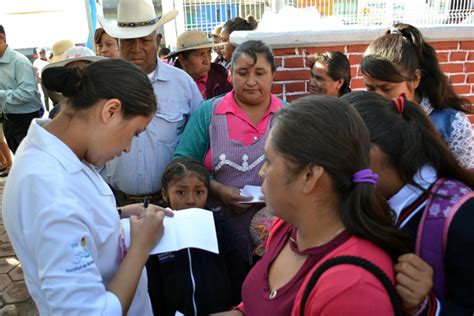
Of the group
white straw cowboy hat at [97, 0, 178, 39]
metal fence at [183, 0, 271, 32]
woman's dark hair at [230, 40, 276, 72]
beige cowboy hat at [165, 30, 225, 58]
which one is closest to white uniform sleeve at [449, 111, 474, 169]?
woman's dark hair at [230, 40, 276, 72]

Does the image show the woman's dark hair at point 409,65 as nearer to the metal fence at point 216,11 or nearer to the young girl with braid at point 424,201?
the young girl with braid at point 424,201

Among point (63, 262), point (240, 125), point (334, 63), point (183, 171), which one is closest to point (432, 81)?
point (334, 63)

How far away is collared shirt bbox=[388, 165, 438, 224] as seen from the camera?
1283 mm

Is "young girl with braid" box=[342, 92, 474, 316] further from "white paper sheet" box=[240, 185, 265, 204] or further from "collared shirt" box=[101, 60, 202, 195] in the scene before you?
"collared shirt" box=[101, 60, 202, 195]

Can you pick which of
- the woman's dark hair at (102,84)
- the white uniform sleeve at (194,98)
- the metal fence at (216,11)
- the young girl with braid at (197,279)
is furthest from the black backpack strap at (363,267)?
the metal fence at (216,11)

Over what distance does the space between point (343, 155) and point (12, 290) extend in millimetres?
3570

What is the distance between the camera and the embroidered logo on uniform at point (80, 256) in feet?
3.92

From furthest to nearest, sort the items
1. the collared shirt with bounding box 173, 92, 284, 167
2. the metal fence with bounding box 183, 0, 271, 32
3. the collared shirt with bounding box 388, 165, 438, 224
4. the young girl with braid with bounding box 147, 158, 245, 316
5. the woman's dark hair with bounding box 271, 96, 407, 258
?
the metal fence with bounding box 183, 0, 271, 32 → the collared shirt with bounding box 173, 92, 284, 167 → the young girl with braid with bounding box 147, 158, 245, 316 → the collared shirt with bounding box 388, 165, 438, 224 → the woman's dark hair with bounding box 271, 96, 407, 258

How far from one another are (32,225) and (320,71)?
8.03 feet

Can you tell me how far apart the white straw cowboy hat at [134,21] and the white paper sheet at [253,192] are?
4.17 feet

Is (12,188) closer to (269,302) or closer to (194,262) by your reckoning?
(269,302)

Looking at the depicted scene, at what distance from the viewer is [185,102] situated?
2799mm

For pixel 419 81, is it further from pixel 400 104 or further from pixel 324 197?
pixel 324 197

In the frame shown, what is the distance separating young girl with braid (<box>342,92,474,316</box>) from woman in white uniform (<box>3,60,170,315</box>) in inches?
30.5
